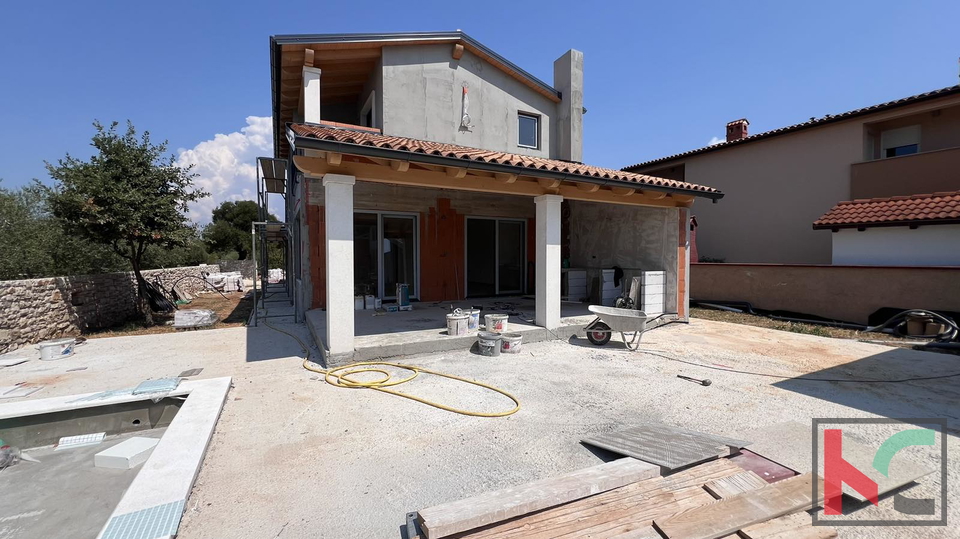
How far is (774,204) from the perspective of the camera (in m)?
14.2

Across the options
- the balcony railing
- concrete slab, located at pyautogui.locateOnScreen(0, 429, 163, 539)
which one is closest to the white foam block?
concrete slab, located at pyautogui.locateOnScreen(0, 429, 163, 539)

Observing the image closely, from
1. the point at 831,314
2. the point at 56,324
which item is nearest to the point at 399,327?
the point at 56,324

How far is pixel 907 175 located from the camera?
1131 cm

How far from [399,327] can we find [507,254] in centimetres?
527

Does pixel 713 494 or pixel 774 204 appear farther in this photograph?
pixel 774 204

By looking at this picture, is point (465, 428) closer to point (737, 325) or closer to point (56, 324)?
point (737, 325)

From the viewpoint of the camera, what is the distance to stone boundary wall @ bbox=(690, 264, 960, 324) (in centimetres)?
843

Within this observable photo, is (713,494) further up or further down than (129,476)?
further up

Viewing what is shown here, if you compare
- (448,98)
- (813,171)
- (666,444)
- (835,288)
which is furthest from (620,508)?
(813,171)

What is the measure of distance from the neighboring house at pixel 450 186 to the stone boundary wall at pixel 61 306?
4.77 meters

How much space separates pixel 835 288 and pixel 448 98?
10.6 meters

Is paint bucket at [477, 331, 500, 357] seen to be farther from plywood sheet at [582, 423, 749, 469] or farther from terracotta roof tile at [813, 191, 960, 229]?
terracotta roof tile at [813, 191, 960, 229]

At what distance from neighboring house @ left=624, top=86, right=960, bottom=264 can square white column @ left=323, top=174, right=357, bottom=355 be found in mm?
12832

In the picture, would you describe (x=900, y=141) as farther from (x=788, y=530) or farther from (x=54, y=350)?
(x=54, y=350)
